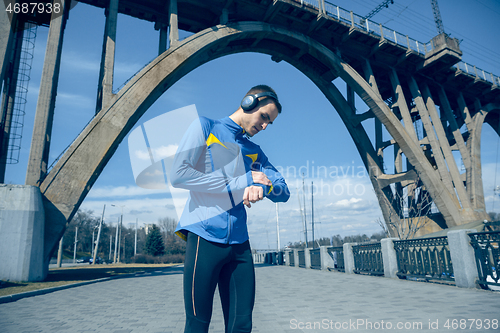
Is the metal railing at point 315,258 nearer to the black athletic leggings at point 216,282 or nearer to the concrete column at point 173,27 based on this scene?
the concrete column at point 173,27

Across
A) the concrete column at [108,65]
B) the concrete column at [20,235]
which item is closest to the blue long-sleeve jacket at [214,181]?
the concrete column at [20,235]

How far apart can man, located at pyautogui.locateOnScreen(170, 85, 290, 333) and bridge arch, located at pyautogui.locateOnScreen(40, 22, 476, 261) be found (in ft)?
47.2

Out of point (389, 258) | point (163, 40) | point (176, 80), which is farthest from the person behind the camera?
point (163, 40)

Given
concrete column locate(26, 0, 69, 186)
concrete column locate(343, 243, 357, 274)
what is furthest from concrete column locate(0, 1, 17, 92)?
concrete column locate(343, 243, 357, 274)

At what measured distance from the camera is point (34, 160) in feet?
43.9

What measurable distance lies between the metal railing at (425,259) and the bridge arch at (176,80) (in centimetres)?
1352

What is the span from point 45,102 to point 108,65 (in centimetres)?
370

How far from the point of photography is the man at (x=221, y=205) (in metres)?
1.47

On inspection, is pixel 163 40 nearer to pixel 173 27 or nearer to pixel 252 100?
pixel 173 27

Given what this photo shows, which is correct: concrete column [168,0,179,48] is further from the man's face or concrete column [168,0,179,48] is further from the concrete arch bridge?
the man's face

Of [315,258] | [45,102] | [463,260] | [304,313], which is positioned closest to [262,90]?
[304,313]

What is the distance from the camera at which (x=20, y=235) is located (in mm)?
11820

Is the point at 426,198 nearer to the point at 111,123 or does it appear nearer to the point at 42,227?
the point at 111,123

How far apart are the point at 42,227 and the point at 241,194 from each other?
1444 cm
